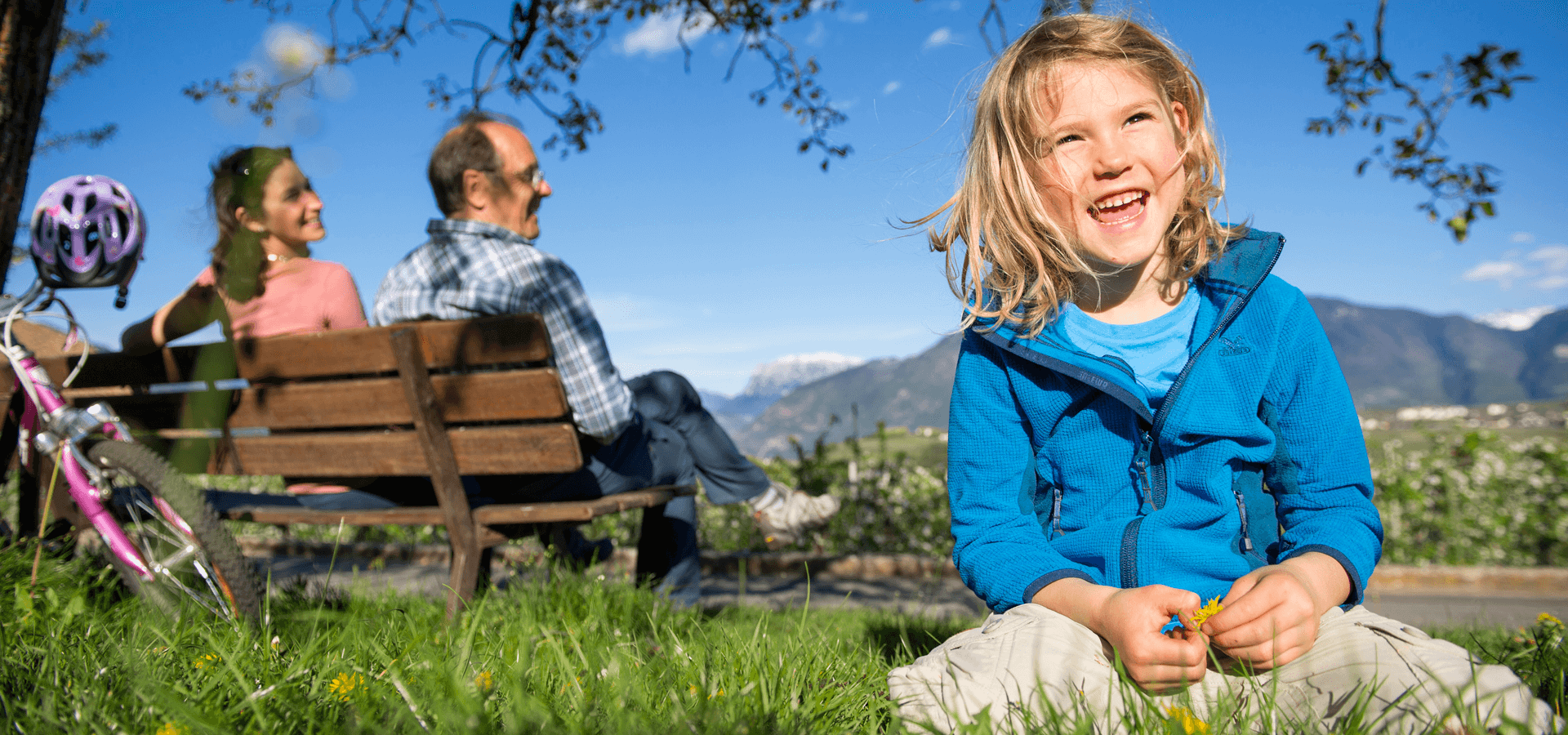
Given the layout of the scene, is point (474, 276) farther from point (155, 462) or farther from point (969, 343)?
point (969, 343)

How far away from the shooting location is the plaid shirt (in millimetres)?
2826

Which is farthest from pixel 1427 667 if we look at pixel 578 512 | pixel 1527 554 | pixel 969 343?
pixel 1527 554

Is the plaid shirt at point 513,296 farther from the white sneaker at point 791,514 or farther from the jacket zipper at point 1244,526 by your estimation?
the jacket zipper at point 1244,526

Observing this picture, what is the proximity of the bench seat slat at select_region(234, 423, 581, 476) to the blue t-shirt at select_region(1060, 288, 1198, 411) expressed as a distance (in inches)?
63.1

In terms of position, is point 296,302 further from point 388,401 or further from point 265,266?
point 388,401

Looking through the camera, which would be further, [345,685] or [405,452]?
[405,452]

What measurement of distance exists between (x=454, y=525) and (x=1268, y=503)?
92.6 inches

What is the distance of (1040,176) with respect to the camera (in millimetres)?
1771

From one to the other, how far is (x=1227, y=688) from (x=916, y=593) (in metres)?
3.67

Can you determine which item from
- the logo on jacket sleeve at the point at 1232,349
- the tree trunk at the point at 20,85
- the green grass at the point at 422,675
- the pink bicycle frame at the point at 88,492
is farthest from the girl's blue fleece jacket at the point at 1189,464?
the tree trunk at the point at 20,85

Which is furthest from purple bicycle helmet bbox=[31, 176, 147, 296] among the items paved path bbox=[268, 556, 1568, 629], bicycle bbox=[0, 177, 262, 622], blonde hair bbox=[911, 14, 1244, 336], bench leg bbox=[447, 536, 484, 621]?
blonde hair bbox=[911, 14, 1244, 336]

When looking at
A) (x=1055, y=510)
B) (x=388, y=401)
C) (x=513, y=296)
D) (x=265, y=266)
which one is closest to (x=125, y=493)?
(x=388, y=401)

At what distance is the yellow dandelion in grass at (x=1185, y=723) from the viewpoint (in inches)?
48.4

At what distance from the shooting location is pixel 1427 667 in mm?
1256
